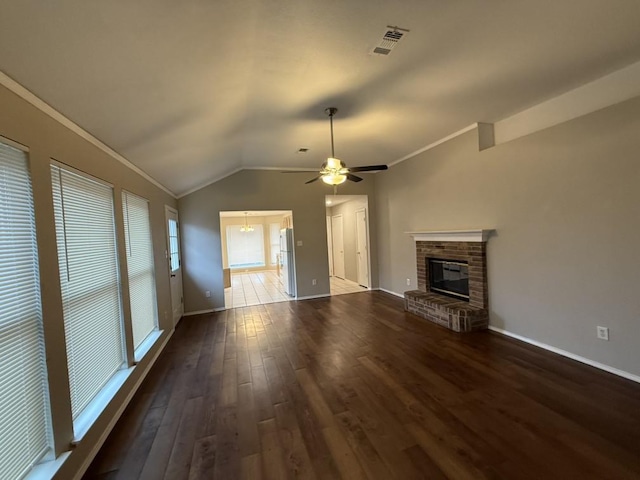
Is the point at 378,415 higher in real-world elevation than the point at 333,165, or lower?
lower

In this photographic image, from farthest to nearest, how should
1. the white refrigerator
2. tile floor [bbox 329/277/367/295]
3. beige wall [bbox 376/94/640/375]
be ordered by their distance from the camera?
tile floor [bbox 329/277/367/295] → the white refrigerator → beige wall [bbox 376/94/640/375]

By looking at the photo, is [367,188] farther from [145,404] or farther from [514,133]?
[145,404]

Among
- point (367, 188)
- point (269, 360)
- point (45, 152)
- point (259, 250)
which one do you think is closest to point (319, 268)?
point (367, 188)

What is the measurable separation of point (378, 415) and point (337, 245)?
280 inches

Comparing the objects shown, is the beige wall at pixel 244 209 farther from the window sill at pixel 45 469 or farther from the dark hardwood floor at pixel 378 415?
the window sill at pixel 45 469

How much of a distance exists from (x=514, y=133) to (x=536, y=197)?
107cm

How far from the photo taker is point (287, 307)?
230 inches

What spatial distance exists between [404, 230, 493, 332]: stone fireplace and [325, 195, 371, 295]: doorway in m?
2.22

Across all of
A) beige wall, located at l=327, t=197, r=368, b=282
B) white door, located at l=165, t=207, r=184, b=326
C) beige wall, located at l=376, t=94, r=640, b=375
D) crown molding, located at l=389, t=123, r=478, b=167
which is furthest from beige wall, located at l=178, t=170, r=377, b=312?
beige wall, located at l=376, t=94, r=640, b=375

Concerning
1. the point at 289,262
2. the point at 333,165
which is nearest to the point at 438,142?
the point at 333,165

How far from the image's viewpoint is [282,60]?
2.42 m

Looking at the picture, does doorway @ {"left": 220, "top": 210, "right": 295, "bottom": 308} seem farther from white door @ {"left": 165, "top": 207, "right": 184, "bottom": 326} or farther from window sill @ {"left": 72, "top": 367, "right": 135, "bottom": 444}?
window sill @ {"left": 72, "top": 367, "right": 135, "bottom": 444}

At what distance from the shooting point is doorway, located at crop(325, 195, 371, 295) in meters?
7.21

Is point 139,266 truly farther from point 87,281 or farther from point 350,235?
point 350,235
